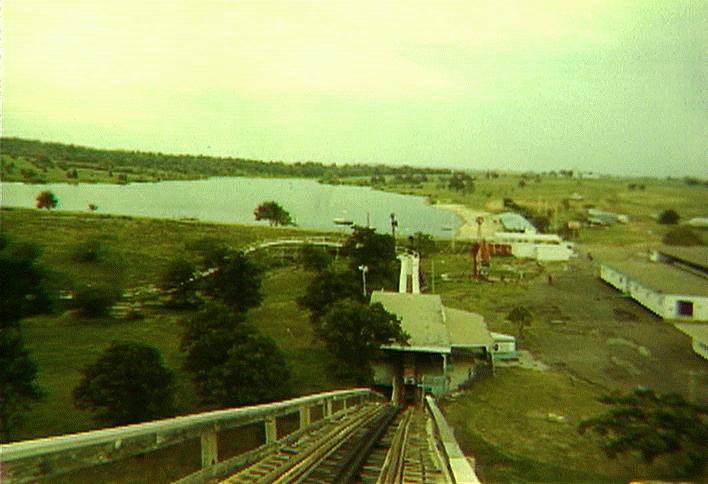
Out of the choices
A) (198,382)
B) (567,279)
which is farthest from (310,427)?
(567,279)

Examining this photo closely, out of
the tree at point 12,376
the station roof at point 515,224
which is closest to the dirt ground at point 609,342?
the tree at point 12,376

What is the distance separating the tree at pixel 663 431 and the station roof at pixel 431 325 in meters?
11.4

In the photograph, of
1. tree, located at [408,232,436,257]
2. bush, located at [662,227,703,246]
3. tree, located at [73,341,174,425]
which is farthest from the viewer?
bush, located at [662,227,703,246]

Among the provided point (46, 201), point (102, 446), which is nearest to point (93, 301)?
point (102, 446)

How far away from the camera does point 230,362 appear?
13680 millimetres

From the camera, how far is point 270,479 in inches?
207

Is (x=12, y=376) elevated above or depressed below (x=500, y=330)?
above

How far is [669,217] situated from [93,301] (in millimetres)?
85469

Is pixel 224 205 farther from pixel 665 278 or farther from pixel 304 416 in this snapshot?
pixel 304 416

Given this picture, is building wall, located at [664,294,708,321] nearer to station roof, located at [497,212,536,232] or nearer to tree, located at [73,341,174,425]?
tree, located at [73,341,174,425]

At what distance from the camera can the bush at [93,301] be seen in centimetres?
2648

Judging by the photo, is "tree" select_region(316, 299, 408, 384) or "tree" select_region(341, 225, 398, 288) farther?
"tree" select_region(341, 225, 398, 288)

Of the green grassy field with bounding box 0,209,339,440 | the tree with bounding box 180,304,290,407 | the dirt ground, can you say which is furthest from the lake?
the tree with bounding box 180,304,290,407

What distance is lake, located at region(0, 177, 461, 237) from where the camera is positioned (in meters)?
89.6
